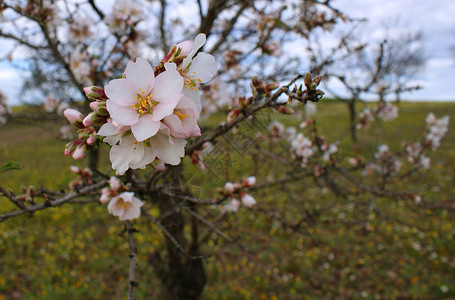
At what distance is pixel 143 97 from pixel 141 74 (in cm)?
6

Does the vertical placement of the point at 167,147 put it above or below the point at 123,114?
below

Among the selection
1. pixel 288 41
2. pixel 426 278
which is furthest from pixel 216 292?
pixel 288 41

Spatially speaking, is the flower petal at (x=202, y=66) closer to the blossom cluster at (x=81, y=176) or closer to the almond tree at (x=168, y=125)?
the almond tree at (x=168, y=125)

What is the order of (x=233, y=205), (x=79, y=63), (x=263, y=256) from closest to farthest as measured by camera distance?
1. (x=233, y=205)
2. (x=79, y=63)
3. (x=263, y=256)

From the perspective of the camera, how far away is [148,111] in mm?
696

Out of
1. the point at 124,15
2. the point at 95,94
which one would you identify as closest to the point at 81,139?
the point at 95,94

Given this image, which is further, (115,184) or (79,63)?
(79,63)

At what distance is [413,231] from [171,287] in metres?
4.71

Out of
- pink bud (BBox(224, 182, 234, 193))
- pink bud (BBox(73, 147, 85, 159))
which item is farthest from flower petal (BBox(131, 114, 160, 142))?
pink bud (BBox(224, 182, 234, 193))

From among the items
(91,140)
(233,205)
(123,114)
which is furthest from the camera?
(233,205)

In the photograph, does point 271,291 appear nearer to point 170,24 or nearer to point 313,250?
point 313,250

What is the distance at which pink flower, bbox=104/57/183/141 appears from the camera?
Answer: 65 cm

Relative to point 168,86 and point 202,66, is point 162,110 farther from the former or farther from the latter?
point 202,66

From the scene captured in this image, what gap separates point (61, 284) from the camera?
157 inches
